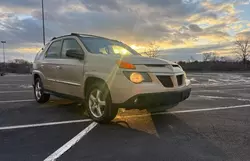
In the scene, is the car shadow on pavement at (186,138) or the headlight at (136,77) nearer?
the car shadow on pavement at (186,138)

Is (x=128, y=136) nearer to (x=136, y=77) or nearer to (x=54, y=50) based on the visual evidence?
(x=136, y=77)

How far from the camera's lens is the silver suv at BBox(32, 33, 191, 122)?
457 centimetres

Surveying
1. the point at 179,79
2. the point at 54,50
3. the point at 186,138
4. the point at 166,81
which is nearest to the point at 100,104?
the point at 166,81

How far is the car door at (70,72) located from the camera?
217 inches

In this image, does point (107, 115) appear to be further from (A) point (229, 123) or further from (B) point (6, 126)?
(A) point (229, 123)

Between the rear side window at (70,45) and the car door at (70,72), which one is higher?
the rear side window at (70,45)

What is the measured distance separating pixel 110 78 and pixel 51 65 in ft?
8.25

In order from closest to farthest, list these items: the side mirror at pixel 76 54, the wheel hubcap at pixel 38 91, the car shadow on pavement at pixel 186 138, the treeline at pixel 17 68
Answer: the car shadow on pavement at pixel 186 138
the side mirror at pixel 76 54
the wheel hubcap at pixel 38 91
the treeline at pixel 17 68

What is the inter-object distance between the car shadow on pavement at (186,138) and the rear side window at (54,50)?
10.2 ft

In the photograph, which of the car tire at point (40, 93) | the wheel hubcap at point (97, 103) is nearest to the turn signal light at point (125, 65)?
the wheel hubcap at point (97, 103)

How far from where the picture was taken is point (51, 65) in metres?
6.58

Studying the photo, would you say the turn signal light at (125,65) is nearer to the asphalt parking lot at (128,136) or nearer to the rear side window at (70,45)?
the asphalt parking lot at (128,136)

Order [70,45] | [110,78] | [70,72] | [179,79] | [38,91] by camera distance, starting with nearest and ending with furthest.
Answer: [110,78] → [179,79] → [70,72] → [70,45] → [38,91]

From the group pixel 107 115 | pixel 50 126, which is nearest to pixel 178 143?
pixel 107 115
